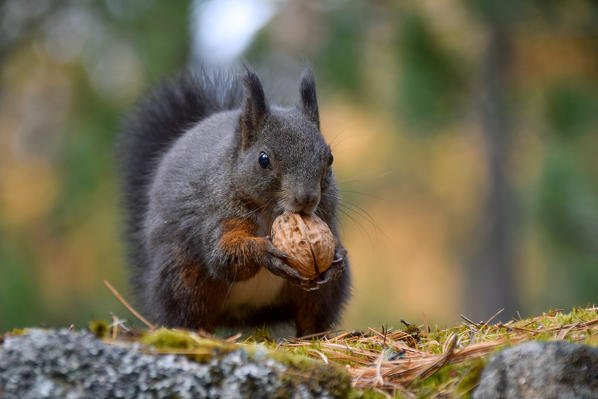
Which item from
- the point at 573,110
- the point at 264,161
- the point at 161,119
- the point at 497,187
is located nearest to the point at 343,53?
the point at 497,187

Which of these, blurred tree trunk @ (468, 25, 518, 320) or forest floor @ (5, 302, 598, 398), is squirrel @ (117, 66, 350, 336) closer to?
forest floor @ (5, 302, 598, 398)

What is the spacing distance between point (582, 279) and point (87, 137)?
12.6 ft

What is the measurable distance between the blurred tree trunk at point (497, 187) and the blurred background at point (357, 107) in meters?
0.01

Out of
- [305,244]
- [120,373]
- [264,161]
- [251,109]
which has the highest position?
[251,109]

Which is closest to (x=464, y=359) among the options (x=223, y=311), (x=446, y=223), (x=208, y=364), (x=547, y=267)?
(x=208, y=364)

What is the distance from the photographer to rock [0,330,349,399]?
1.22m

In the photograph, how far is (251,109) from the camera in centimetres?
239

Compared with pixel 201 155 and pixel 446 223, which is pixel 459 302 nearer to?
pixel 446 223

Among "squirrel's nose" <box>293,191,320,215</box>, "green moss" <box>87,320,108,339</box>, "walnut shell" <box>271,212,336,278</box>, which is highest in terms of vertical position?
"squirrel's nose" <box>293,191,320,215</box>

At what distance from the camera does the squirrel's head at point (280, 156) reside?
2166 millimetres

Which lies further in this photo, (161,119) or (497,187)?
(497,187)

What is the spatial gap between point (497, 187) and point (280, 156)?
381 centimetres

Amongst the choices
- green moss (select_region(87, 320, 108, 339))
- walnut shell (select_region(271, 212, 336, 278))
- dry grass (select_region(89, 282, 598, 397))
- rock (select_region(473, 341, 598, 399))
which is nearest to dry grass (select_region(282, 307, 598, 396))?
dry grass (select_region(89, 282, 598, 397))

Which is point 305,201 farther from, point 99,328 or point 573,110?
point 573,110
